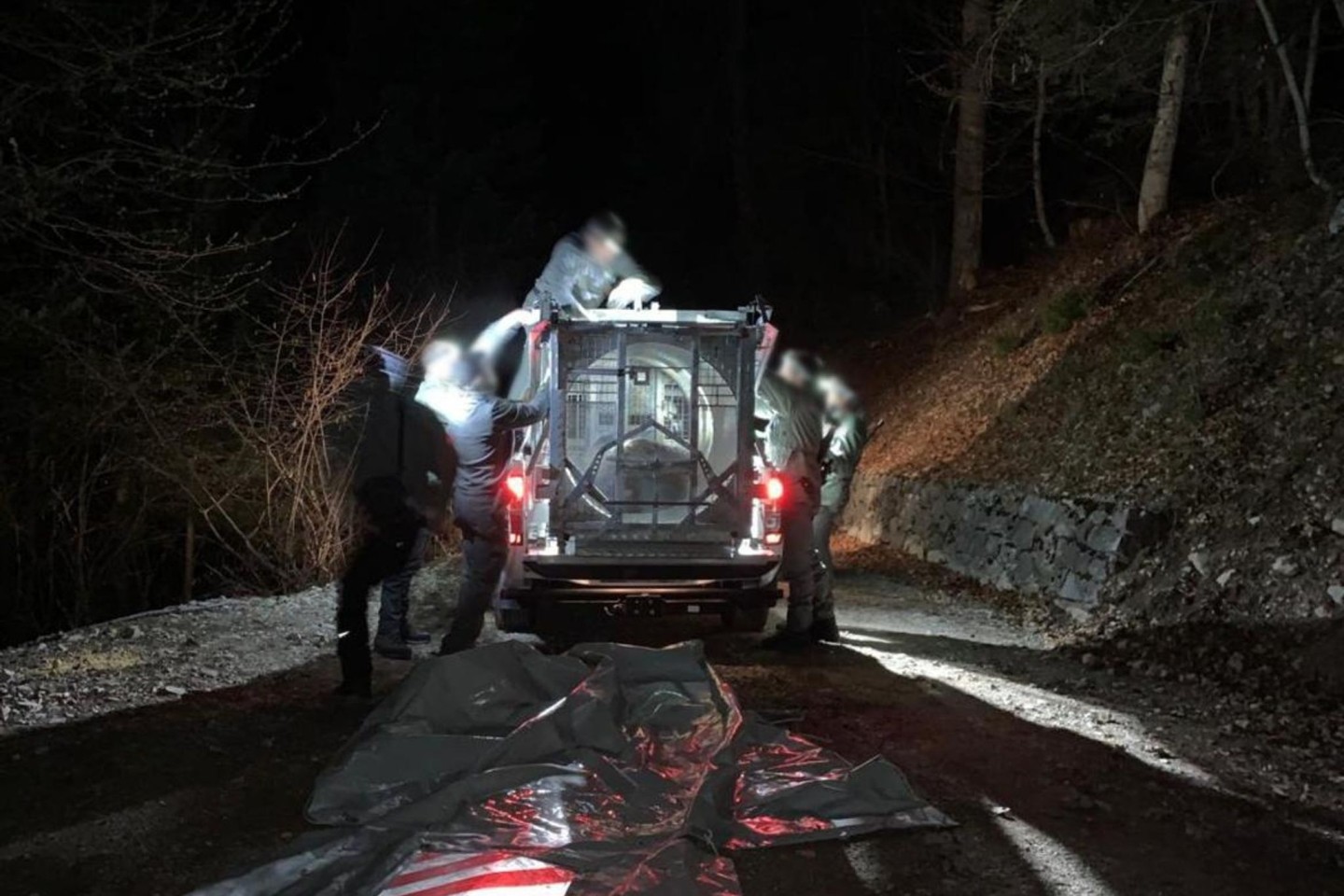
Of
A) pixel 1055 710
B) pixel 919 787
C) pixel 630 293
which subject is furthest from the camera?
pixel 630 293

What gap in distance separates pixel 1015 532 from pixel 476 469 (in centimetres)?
607

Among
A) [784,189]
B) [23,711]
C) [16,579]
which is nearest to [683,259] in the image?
[784,189]

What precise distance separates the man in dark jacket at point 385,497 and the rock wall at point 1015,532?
5610 mm

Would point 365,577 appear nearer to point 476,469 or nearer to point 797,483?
point 476,469

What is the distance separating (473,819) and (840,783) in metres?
1.57

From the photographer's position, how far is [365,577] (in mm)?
6641

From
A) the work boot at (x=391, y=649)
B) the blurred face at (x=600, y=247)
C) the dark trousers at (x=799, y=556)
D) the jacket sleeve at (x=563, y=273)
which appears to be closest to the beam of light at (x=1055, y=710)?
the dark trousers at (x=799, y=556)

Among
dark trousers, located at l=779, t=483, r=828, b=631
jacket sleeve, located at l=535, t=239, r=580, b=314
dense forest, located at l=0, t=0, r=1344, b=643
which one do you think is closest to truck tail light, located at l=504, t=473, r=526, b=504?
dark trousers, located at l=779, t=483, r=828, b=631

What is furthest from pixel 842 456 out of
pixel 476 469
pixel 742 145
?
pixel 742 145

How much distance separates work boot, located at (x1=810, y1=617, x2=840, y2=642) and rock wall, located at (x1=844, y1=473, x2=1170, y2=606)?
92.4 inches

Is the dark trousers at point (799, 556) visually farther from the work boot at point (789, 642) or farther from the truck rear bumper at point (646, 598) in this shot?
the truck rear bumper at point (646, 598)

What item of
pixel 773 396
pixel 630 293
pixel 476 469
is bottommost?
pixel 476 469

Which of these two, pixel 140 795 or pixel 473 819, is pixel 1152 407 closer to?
pixel 473 819

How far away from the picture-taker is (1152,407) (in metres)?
10.7
